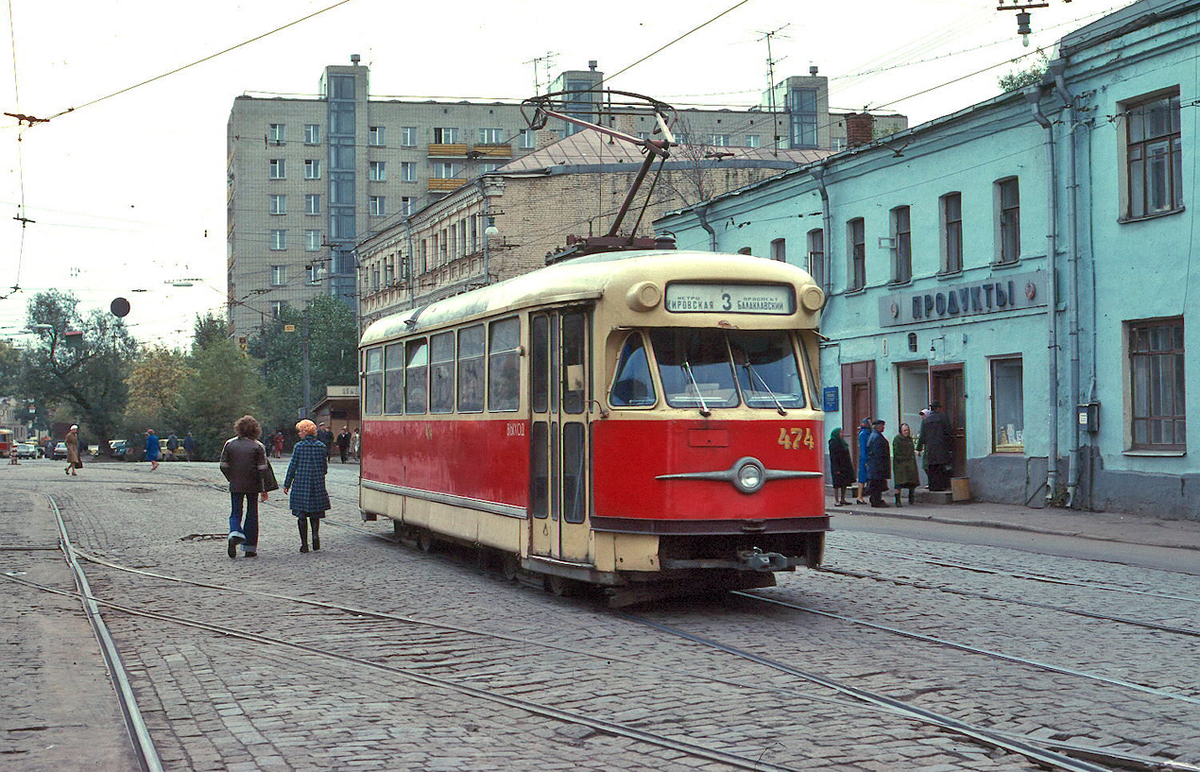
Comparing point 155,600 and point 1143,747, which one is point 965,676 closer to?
point 1143,747

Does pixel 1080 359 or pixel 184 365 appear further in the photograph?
pixel 184 365

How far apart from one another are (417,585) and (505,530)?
1038 millimetres

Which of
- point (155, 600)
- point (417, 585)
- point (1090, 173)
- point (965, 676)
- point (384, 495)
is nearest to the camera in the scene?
point (965, 676)

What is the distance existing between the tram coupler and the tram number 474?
Answer: 2.62 feet

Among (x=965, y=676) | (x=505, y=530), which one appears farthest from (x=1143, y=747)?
(x=505, y=530)

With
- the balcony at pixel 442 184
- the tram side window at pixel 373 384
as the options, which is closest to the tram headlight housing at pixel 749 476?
the tram side window at pixel 373 384

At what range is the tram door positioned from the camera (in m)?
11.2

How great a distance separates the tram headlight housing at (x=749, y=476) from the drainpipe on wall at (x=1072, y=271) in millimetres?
13333

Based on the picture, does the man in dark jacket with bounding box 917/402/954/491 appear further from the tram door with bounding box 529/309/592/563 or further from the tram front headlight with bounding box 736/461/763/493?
the tram front headlight with bounding box 736/461/763/493

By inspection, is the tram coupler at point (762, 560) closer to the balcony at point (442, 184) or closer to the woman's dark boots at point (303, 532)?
the woman's dark boots at point (303, 532)

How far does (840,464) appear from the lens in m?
26.4

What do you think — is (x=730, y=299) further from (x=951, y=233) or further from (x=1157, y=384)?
(x=951, y=233)

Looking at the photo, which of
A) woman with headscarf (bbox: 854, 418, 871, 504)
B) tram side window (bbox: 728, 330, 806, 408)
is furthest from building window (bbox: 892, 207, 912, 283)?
tram side window (bbox: 728, 330, 806, 408)

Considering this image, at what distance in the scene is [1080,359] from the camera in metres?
22.8
